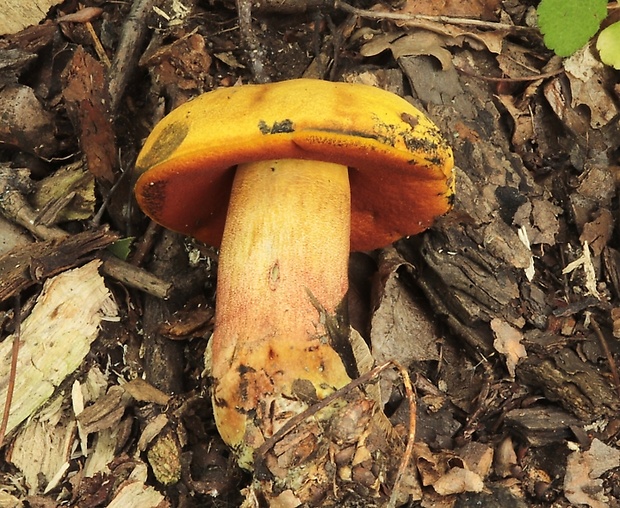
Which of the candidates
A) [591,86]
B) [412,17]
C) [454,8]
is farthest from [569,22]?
[412,17]

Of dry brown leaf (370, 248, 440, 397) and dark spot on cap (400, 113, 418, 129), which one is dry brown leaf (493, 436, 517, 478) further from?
dark spot on cap (400, 113, 418, 129)

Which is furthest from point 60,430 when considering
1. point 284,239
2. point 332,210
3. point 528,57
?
point 528,57

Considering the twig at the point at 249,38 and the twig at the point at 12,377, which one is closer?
the twig at the point at 12,377

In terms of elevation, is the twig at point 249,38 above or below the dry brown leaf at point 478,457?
above

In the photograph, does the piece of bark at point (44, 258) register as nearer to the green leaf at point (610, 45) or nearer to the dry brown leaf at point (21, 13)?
the dry brown leaf at point (21, 13)

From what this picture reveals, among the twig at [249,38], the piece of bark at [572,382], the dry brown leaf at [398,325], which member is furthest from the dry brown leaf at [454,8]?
the piece of bark at [572,382]

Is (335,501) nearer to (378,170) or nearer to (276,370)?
(276,370)

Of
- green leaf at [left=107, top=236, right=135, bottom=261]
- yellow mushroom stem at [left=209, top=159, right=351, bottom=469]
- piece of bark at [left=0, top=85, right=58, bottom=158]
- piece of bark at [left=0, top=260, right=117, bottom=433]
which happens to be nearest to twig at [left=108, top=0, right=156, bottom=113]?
piece of bark at [left=0, top=85, right=58, bottom=158]
